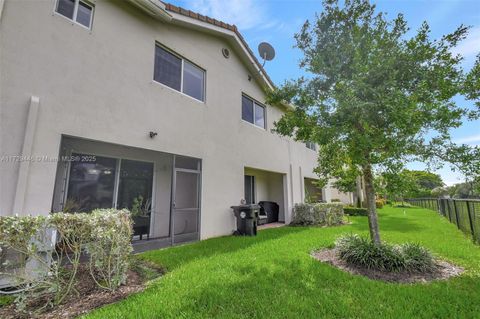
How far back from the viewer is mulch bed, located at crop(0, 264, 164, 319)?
3.26 metres

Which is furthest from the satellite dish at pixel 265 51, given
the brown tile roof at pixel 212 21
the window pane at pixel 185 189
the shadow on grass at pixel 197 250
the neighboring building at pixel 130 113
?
the shadow on grass at pixel 197 250

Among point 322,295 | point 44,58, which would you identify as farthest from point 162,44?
point 322,295

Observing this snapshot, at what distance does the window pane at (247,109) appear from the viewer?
11.5 m

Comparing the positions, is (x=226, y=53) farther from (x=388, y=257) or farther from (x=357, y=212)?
(x=357, y=212)

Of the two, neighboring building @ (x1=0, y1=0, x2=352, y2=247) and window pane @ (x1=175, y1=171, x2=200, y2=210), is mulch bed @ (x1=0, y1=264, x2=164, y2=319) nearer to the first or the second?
neighboring building @ (x1=0, y1=0, x2=352, y2=247)

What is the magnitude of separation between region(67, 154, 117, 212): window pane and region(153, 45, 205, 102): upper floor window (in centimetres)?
339

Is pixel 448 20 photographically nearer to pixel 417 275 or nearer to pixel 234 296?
pixel 417 275

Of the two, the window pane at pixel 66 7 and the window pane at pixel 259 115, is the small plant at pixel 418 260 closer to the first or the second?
the window pane at pixel 259 115

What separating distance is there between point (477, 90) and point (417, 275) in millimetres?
4138

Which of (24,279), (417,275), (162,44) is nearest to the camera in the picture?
(24,279)

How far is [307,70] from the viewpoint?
6777 millimetres

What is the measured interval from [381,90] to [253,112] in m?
7.58

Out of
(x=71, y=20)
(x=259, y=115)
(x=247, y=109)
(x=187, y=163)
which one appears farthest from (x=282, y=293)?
(x=259, y=115)

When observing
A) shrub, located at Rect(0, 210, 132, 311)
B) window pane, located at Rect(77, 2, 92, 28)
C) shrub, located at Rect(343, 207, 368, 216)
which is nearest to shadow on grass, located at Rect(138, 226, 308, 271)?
shrub, located at Rect(0, 210, 132, 311)
